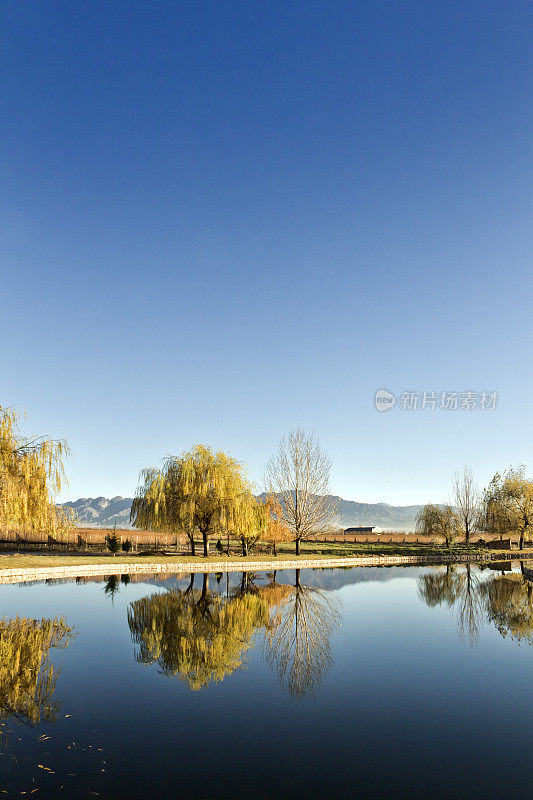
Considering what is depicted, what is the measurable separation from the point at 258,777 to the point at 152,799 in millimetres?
1204

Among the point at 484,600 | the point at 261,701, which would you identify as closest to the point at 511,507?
the point at 484,600

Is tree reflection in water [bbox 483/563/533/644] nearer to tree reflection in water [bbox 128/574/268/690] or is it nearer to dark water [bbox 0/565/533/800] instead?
dark water [bbox 0/565/533/800]

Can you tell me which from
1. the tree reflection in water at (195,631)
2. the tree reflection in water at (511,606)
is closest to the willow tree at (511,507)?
the tree reflection in water at (511,606)

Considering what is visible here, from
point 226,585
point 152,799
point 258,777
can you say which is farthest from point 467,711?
point 226,585

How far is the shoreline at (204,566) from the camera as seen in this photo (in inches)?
943

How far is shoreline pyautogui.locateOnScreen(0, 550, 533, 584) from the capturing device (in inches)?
943

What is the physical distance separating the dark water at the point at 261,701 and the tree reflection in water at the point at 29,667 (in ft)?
0.14

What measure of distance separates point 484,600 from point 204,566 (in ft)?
49.1

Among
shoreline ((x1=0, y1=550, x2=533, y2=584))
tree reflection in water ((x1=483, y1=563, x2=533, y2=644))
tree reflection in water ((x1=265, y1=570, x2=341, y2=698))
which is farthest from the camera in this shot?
shoreline ((x1=0, y1=550, x2=533, y2=584))

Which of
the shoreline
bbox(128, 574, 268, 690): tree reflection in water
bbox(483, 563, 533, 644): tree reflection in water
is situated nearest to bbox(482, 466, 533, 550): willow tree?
the shoreline

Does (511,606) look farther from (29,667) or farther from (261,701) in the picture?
(29,667)

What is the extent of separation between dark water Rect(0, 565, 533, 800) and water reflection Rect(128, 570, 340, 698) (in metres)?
0.07

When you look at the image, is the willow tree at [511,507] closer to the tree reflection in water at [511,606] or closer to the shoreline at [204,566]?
the shoreline at [204,566]

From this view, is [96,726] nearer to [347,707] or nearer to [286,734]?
[286,734]
